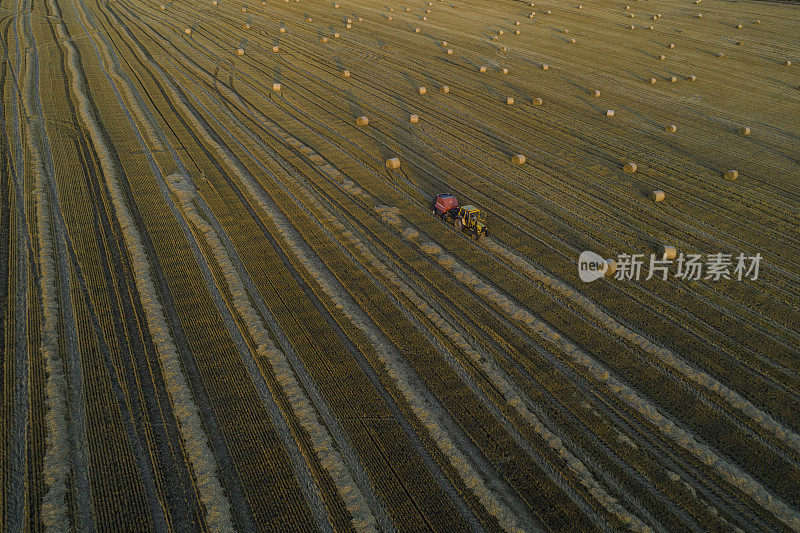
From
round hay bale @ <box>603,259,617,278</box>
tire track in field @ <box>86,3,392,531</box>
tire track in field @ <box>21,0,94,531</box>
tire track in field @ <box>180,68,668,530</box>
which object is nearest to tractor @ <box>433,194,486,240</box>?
tire track in field @ <box>180,68,668,530</box>

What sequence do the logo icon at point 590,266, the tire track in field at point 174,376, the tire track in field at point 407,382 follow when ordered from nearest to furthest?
the tire track in field at point 174,376 < the tire track in field at point 407,382 < the logo icon at point 590,266

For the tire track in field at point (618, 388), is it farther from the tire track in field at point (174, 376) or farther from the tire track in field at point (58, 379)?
the tire track in field at point (58, 379)

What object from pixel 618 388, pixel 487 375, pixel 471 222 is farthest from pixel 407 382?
pixel 471 222

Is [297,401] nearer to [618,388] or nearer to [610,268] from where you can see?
[618,388]

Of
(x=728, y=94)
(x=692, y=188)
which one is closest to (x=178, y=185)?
(x=692, y=188)

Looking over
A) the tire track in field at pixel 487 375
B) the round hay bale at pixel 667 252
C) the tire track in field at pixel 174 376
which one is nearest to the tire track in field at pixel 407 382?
the tire track in field at pixel 487 375

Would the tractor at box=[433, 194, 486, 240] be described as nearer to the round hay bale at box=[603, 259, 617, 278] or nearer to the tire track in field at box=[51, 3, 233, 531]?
the round hay bale at box=[603, 259, 617, 278]
